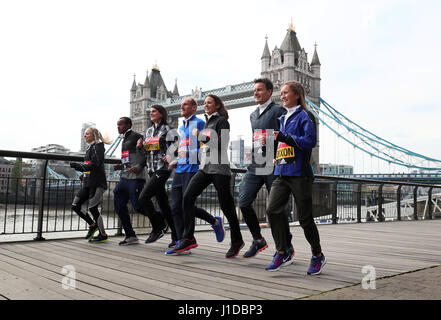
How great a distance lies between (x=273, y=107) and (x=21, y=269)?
80.0 inches

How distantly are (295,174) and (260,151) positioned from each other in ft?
1.48

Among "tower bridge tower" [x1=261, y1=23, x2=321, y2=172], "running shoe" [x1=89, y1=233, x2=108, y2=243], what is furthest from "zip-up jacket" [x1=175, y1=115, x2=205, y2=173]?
"tower bridge tower" [x1=261, y1=23, x2=321, y2=172]

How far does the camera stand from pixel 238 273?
2.47 m

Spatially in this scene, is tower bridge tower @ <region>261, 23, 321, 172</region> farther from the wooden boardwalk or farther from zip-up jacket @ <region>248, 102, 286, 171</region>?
zip-up jacket @ <region>248, 102, 286, 171</region>

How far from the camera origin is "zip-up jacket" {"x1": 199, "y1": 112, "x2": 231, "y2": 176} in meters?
3.08

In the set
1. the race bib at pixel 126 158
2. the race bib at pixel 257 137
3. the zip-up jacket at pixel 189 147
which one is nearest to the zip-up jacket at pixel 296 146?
the race bib at pixel 257 137

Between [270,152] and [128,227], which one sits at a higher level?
[270,152]

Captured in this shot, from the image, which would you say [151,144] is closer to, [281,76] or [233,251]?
[233,251]

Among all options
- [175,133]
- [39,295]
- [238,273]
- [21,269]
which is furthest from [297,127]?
[21,269]

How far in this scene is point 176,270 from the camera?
2527 millimetres

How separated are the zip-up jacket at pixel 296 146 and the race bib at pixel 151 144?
1.37 metres

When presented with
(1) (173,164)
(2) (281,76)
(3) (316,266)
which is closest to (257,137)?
(1) (173,164)

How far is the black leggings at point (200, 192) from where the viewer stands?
3085 mm

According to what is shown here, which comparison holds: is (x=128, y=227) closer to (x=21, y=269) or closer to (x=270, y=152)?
(x=21, y=269)
